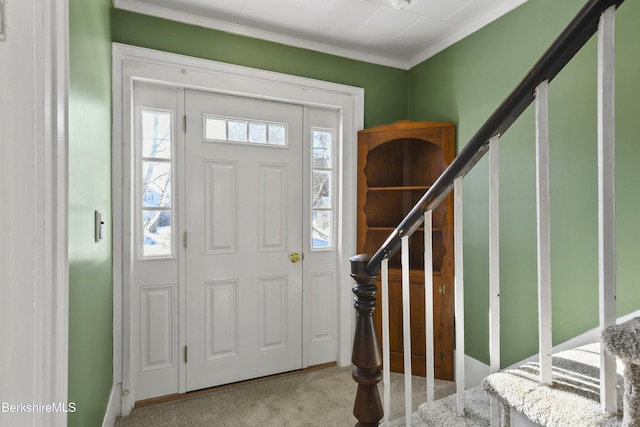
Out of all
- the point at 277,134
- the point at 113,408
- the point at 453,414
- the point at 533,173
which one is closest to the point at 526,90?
the point at 453,414

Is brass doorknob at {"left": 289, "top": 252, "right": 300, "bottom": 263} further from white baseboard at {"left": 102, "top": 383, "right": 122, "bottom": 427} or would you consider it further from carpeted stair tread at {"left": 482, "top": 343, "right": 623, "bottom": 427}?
carpeted stair tread at {"left": 482, "top": 343, "right": 623, "bottom": 427}

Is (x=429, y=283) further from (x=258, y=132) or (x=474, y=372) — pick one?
(x=258, y=132)

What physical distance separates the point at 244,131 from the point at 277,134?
244 mm

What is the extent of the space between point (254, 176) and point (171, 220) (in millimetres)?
633

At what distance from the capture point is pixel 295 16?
2174 millimetres

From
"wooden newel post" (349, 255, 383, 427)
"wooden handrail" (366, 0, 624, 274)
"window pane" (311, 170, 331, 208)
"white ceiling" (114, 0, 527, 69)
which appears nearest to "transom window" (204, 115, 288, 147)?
"window pane" (311, 170, 331, 208)

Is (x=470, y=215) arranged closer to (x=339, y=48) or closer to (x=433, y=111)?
(x=433, y=111)

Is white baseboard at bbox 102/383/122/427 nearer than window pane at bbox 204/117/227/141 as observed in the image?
Yes

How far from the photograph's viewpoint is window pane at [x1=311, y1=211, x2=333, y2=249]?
262cm

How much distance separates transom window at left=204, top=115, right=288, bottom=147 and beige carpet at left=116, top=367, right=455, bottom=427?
1.73 metres

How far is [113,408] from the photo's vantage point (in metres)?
1.91

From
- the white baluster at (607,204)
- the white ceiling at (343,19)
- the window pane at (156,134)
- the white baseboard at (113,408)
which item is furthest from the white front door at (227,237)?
the white baluster at (607,204)

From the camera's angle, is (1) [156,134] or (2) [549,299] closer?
(2) [549,299]

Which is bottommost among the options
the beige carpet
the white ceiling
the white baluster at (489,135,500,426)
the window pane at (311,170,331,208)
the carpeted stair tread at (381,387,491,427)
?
the beige carpet
